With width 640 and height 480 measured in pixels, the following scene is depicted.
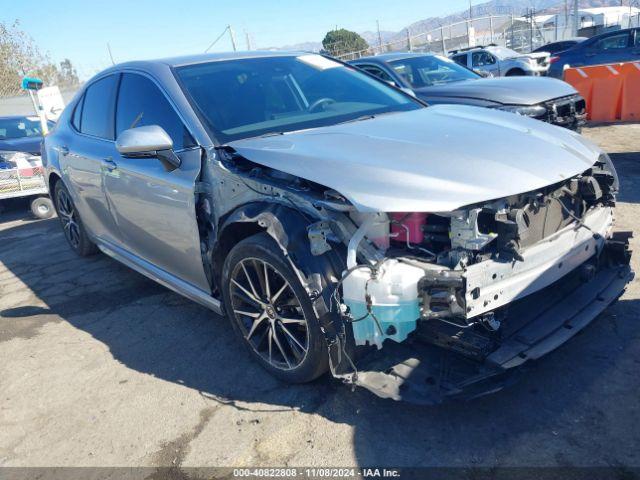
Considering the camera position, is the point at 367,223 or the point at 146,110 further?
the point at 146,110

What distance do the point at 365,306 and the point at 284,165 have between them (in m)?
0.81

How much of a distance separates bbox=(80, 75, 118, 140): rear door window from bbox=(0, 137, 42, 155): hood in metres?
Result: 5.95

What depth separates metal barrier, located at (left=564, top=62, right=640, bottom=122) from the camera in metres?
9.95

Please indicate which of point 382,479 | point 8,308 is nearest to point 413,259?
point 382,479

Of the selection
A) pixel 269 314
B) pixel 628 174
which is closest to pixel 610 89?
pixel 628 174

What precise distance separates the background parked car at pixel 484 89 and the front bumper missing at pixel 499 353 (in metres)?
4.19

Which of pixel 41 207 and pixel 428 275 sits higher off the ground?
pixel 428 275

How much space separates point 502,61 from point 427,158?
15.4 meters

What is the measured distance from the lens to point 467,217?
233 centimetres

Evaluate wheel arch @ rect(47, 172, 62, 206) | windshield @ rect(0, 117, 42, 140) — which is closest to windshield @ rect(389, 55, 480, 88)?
wheel arch @ rect(47, 172, 62, 206)

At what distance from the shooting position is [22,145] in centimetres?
996

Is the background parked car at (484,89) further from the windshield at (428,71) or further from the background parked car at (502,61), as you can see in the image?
the background parked car at (502,61)

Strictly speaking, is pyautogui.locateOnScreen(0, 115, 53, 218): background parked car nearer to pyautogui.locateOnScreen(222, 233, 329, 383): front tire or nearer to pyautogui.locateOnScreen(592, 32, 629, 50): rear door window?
pyautogui.locateOnScreen(222, 233, 329, 383): front tire

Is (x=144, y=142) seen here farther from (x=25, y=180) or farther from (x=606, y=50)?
(x=606, y=50)
